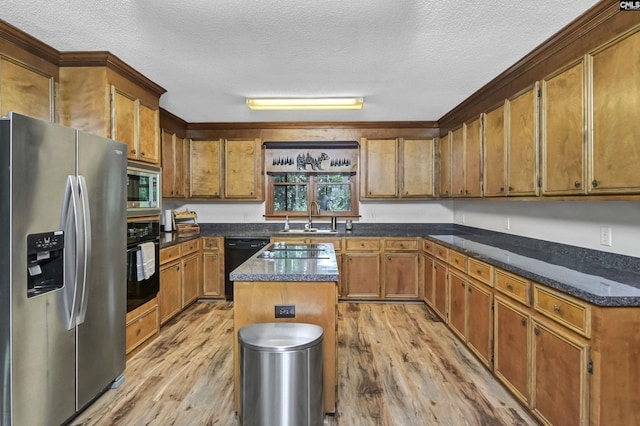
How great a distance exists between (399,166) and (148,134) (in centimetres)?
324

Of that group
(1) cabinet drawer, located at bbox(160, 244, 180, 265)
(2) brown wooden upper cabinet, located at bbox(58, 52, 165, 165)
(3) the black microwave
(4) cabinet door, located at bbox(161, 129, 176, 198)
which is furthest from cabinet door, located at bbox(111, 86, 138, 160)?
(4) cabinet door, located at bbox(161, 129, 176, 198)

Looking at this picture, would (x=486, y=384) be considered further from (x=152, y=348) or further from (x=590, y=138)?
(x=152, y=348)

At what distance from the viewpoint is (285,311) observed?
7.07 feet

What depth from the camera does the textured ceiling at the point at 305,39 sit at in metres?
2.00

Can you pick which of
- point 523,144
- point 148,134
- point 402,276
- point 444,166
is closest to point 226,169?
point 148,134

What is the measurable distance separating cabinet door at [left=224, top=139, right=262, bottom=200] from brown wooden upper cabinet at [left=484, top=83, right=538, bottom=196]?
3027mm

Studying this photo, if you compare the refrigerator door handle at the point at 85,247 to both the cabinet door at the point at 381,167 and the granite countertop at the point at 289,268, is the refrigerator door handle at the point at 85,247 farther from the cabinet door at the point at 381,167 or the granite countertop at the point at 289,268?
the cabinet door at the point at 381,167

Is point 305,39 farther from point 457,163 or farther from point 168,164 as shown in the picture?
point 168,164

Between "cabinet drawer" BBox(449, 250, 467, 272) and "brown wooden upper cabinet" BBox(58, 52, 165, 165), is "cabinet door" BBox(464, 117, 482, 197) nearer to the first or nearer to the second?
"cabinet drawer" BBox(449, 250, 467, 272)

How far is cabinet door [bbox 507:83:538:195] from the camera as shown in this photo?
8.43 ft

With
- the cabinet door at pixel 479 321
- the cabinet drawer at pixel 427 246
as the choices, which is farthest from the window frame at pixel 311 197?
the cabinet door at pixel 479 321

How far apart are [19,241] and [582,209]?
3.63 m

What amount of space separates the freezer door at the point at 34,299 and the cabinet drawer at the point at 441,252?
332 cm

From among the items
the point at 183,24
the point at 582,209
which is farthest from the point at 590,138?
the point at 183,24
